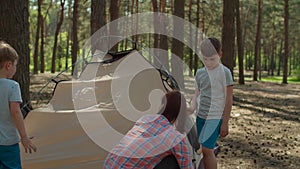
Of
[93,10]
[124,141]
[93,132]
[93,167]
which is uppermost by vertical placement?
[93,10]

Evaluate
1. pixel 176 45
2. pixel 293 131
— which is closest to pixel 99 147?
pixel 293 131

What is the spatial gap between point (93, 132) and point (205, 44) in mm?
1554

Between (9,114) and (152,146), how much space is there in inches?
47.6

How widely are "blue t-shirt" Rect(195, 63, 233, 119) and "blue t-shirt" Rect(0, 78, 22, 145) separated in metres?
1.81

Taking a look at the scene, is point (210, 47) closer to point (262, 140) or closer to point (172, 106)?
point (172, 106)

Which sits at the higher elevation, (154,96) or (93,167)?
(154,96)

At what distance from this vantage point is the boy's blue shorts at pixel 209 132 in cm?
389

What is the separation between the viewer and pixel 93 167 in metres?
4.26

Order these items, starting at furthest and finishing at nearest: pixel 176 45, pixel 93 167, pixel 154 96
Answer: pixel 176 45, pixel 154 96, pixel 93 167

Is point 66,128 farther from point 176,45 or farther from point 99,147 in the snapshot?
point 176,45

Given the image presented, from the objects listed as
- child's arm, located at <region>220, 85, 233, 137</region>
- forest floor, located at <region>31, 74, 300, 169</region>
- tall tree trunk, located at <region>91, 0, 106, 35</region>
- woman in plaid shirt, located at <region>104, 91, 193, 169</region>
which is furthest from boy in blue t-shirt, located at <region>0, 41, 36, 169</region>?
tall tree trunk, located at <region>91, 0, 106, 35</region>

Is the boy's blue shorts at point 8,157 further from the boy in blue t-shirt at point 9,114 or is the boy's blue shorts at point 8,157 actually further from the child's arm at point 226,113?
the child's arm at point 226,113

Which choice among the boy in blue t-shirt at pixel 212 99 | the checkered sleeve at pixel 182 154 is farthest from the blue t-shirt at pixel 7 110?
the boy in blue t-shirt at pixel 212 99

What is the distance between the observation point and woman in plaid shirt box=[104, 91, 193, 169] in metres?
2.85
